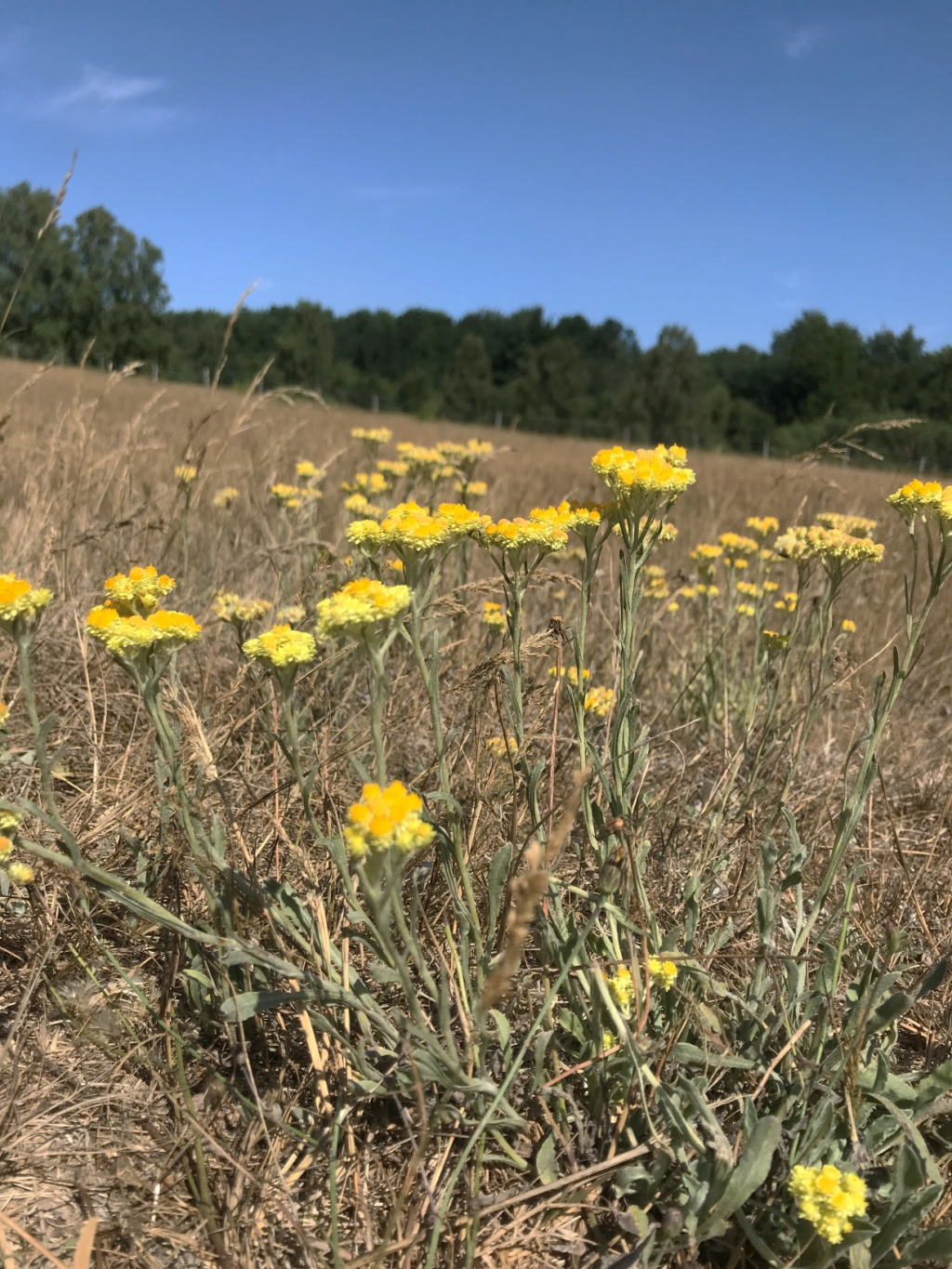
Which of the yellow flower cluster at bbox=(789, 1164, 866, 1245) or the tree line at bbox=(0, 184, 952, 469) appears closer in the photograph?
the yellow flower cluster at bbox=(789, 1164, 866, 1245)

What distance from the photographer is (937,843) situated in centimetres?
212

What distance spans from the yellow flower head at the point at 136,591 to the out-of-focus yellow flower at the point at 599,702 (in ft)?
3.22

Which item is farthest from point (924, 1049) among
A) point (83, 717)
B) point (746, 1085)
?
point (83, 717)

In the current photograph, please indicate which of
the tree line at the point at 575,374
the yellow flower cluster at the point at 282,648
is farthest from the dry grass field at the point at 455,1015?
the tree line at the point at 575,374

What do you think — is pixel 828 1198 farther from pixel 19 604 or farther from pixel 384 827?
pixel 19 604

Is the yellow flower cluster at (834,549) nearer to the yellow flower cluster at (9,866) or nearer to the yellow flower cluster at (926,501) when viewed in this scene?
the yellow flower cluster at (926,501)

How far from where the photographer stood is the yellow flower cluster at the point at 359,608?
1.09 meters

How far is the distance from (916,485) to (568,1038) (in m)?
1.19

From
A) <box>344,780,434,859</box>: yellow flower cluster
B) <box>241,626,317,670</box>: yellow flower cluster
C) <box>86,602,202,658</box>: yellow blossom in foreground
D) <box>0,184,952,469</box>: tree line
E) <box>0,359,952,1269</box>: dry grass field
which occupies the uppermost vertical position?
<box>0,184,952,469</box>: tree line

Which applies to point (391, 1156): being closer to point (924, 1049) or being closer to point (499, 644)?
point (924, 1049)

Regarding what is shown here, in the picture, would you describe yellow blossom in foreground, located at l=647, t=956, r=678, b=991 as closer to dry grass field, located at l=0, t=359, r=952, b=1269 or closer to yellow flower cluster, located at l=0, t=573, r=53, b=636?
dry grass field, located at l=0, t=359, r=952, b=1269

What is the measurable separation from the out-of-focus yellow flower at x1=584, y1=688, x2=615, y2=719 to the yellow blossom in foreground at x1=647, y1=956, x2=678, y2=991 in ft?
2.06

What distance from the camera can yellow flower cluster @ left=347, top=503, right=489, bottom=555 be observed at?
4.26 feet

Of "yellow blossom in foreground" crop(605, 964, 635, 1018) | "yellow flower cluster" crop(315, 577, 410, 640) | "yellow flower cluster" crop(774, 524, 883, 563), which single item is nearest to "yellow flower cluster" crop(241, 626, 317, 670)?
"yellow flower cluster" crop(315, 577, 410, 640)
